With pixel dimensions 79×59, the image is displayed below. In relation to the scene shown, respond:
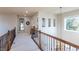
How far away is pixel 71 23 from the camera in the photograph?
11.1 meters

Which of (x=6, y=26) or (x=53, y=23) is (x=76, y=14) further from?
(x=6, y=26)

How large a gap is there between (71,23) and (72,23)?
0.16m

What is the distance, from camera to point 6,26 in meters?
13.4

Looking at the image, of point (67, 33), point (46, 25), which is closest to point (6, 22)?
point (46, 25)

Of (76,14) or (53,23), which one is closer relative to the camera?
(76,14)

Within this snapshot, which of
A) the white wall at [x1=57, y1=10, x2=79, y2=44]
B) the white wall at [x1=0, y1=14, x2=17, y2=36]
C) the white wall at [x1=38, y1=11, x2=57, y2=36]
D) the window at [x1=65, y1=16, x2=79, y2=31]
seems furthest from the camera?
the white wall at [x1=0, y1=14, x2=17, y2=36]

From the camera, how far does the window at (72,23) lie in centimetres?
1024

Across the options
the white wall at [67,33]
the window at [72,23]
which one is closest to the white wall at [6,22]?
the white wall at [67,33]

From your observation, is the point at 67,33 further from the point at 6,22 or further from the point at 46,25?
the point at 6,22

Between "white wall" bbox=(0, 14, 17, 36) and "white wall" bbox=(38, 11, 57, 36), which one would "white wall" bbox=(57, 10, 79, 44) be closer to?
"white wall" bbox=(38, 11, 57, 36)

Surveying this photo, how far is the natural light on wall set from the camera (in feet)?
33.6

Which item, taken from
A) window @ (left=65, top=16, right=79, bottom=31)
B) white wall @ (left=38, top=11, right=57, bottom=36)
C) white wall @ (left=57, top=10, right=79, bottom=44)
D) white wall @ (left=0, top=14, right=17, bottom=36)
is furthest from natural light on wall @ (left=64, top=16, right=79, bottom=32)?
white wall @ (left=0, top=14, right=17, bottom=36)
